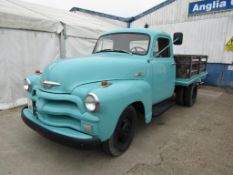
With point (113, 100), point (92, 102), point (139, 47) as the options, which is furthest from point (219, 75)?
point (92, 102)

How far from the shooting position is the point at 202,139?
3432 mm

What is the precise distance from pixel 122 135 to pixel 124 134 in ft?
0.13

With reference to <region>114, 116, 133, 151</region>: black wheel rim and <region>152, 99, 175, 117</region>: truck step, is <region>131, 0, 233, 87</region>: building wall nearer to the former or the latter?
<region>152, 99, 175, 117</region>: truck step

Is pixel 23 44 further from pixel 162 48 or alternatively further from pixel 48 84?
pixel 162 48

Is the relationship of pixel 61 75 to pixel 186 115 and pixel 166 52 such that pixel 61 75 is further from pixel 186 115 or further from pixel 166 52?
pixel 186 115

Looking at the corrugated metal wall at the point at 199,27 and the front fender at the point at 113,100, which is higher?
the corrugated metal wall at the point at 199,27

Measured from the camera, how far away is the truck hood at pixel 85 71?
2480 millimetres

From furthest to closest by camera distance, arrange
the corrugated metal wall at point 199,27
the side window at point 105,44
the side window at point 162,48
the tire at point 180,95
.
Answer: the corrugated metal wall at point 199,27 < the tire at point 180,95 < the side window at point 105,44 < the side window at point 162,48

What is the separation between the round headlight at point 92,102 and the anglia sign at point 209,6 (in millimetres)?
8852

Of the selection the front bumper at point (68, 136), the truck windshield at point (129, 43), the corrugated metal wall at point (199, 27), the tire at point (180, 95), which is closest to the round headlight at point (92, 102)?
the front bumper at point (68, 136)

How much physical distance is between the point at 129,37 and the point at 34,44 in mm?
3366

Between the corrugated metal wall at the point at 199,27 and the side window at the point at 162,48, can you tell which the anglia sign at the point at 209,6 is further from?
the side window at the point at 162,48

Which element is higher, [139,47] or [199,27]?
[199,27]

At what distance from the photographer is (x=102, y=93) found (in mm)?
2238
